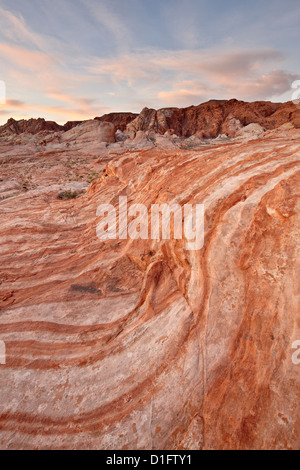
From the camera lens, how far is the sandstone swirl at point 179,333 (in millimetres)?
3166

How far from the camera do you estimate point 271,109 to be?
6894 centimetres

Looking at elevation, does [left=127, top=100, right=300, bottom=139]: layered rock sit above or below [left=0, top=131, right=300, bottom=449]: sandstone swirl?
above

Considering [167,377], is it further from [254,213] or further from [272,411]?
[254,213]

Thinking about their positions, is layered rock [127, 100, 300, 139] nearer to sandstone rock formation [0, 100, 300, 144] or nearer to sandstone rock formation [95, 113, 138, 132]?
sandstone rock formation [0, 100, 300, 144]

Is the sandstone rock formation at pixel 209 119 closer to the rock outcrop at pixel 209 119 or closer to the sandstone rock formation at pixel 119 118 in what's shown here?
the rock outcrop at pixel 209 119

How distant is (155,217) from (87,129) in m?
51.6

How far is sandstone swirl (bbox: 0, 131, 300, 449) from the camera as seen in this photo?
317 centimetres

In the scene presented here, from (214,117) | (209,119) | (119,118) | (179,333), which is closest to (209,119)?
(209,119)

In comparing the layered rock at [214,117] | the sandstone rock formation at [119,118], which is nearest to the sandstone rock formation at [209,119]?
the layered rock at [214,117]

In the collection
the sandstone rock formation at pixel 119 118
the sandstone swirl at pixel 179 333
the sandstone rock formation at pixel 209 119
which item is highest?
the sandstone rock formation at pixel 119 118

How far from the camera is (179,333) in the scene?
13.3 ft

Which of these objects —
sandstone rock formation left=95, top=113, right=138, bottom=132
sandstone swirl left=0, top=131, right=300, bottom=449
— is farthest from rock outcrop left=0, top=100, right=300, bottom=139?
sandstone swirl left=0, top=131, right=300, bottom=449

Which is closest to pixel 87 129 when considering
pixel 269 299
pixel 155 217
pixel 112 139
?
pixel 112 139

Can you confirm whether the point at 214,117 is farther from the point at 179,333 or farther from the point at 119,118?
the point at 179,333
